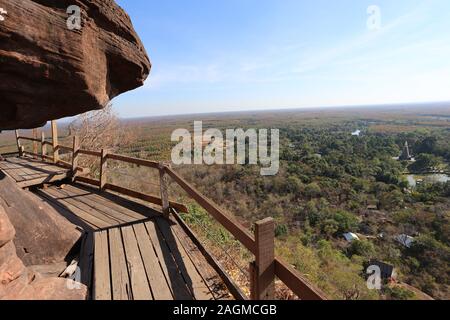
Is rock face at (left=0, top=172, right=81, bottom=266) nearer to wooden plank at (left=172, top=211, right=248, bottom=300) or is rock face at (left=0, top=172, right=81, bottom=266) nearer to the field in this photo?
wooden plank at (left=172, top=211, right=248, bottom=300)

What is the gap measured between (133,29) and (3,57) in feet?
6.83

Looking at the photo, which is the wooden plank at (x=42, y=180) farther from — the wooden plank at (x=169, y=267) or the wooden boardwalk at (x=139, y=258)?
the wooden plank at (x=169, y=267)

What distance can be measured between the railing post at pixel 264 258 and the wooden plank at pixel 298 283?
63mm

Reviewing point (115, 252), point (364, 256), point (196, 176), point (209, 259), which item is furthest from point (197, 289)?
point (196, 176)

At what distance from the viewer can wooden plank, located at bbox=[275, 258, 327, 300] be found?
1453 mm

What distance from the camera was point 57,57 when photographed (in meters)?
2.93

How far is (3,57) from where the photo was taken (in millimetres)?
2539

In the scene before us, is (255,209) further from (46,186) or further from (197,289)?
(197,289)

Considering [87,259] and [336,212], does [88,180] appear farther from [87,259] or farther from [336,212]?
[336,212]

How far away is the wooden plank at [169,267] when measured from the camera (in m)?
2.88

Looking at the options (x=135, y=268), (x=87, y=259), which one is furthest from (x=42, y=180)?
(x=135, y=268)

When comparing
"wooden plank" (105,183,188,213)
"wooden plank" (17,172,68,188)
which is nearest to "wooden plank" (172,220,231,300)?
"wooden plank" (105,183,188,213)

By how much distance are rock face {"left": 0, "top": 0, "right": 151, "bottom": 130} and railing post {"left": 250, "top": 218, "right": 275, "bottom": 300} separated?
283 cm

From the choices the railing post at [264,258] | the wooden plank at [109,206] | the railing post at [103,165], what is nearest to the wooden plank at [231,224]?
the railing post at [264,258]
